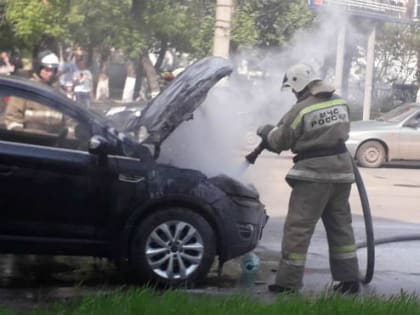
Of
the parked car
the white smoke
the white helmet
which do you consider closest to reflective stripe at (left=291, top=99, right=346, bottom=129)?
the white helmet

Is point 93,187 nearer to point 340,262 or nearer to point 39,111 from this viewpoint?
point 39,111

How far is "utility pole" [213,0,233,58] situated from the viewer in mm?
17609

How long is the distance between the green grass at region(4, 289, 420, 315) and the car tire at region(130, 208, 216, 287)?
4.02 ft

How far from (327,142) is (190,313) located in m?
2.05

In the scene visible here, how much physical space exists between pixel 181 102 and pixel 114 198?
944mm

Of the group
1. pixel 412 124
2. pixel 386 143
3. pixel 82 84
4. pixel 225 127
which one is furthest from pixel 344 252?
pixel 82 84

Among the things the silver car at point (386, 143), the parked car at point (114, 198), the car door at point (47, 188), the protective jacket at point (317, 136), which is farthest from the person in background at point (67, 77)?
the protective jacket at point (317, 136)

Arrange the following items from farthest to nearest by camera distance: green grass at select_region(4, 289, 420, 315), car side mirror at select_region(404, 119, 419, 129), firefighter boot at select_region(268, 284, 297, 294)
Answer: car side mirror at select_region(404, 119, 419, 129)
firefighter boot at select_region(268, 284, 297, 294)
green grass at select_region(4, 289, 420, 315)

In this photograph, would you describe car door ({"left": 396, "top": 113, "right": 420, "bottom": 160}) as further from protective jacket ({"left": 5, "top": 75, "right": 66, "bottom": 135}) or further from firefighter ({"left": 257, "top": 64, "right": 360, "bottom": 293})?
protective jacket ({"left": 5, "top": 75, "right": 66, "bottom": 135})

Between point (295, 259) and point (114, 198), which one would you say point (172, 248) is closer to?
point (114, 198)

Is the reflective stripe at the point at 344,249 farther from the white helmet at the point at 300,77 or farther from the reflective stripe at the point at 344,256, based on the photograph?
the white helmet at the point at 300,77

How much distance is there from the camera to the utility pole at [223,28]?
17609 millimetres

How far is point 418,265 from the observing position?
9203mm

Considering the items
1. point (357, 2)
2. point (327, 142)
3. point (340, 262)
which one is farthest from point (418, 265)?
point (357, 2)
